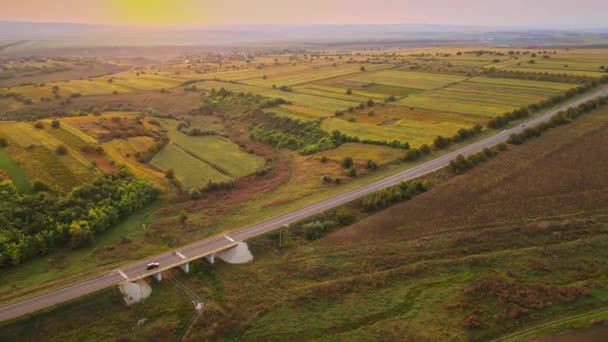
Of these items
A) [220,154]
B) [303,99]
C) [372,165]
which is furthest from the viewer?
[303,99]

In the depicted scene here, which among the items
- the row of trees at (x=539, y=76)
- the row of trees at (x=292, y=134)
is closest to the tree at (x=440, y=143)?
the row of trees at (x=292, y=134)

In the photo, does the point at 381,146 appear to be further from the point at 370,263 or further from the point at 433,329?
the point at 433,329

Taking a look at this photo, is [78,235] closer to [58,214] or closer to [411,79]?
[58,214]

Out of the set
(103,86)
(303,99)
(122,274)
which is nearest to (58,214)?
(122,274)

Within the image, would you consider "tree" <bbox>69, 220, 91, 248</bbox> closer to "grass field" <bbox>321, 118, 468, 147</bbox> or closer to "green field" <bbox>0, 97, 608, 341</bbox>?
"green field" <bbox>0, 97, 608, 341</bbox>

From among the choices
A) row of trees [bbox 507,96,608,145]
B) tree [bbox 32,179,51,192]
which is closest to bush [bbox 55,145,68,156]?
tree [bbox 32,179,51,192]

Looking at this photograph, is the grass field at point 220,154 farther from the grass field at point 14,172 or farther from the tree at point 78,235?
the grass field at point 14,172

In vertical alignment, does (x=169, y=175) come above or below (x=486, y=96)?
below
